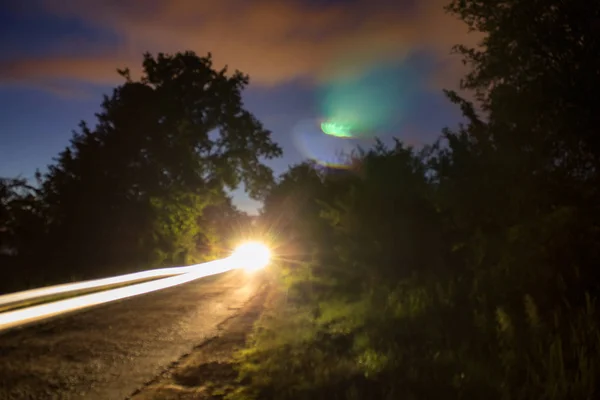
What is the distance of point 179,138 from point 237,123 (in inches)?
209

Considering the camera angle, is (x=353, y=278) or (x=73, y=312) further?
(x=353, y=278)

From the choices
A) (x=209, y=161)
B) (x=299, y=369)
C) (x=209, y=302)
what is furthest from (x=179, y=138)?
(x=299, y=369)

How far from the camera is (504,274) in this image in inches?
317

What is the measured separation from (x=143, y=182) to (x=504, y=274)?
91.8 feet

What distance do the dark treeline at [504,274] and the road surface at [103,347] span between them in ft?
4.56

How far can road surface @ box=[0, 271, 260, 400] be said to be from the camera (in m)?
5.87

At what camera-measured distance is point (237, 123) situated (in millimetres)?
37125

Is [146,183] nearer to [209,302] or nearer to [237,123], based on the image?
[237,123]

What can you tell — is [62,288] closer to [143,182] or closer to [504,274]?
[504,274]

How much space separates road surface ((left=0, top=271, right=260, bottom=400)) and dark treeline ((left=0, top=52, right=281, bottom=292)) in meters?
12.3

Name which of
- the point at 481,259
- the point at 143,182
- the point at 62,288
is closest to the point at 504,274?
the point at 481,259

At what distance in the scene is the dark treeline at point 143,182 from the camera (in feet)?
87.4

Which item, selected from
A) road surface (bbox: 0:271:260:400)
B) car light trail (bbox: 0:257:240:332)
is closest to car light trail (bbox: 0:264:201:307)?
car light trail (bbox: 0:257:240:332)

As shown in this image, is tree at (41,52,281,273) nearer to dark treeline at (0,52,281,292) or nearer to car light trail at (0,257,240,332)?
dark treeline at (0,52,281,292)
